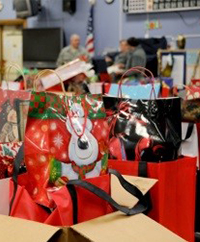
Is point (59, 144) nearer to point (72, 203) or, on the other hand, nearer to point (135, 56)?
point (72, 203)

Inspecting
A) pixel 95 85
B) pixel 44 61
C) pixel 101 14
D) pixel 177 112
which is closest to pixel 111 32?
pixel 101 14

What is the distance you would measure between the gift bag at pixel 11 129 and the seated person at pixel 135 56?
17.9 ft

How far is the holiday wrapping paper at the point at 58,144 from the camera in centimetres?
120

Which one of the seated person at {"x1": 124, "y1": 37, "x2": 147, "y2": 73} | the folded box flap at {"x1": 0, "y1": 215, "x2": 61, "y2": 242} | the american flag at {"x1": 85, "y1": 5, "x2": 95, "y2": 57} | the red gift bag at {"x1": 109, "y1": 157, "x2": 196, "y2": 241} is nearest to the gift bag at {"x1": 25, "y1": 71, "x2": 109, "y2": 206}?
the folded box flap at {"x1": 0, "y1": 215, "x2": 61, "y2": 242}

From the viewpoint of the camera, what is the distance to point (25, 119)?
1.27 m

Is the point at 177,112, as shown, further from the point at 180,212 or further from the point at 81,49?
the point at 81,49

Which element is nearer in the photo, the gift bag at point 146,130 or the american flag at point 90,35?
the gift bag at point 146,130

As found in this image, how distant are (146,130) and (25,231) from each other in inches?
26.6

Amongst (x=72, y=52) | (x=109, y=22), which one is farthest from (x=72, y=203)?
(x=109, y=22)

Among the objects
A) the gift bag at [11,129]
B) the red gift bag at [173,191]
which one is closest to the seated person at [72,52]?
the red gift bag at [173,191]

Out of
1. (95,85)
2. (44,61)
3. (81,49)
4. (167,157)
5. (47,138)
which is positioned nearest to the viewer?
(47,138)

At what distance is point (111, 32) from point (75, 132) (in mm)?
7361

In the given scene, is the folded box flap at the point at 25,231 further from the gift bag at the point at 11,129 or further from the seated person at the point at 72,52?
the seated person at the point at 72,52

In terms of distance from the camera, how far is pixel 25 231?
40.0 inches
